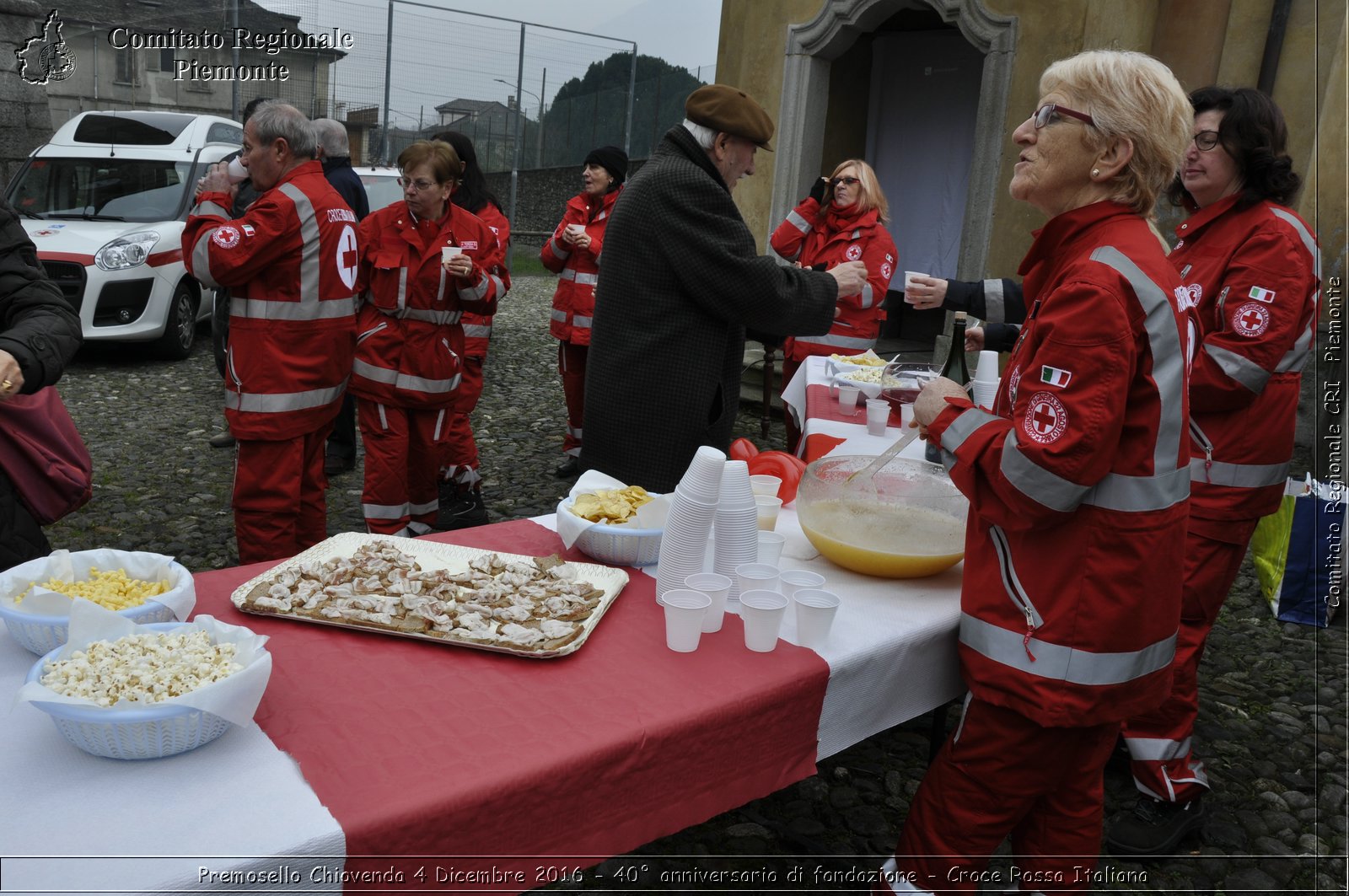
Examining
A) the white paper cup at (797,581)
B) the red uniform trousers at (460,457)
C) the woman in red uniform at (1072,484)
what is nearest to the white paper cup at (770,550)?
the white paper cup at (797,581)

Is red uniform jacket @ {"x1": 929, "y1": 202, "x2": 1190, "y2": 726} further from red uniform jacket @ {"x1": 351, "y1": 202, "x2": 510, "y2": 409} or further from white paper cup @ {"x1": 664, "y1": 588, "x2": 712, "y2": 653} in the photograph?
red uniform jacket @ {"x1": 351, "y1": 202, "x2": 510, "y2": 409}

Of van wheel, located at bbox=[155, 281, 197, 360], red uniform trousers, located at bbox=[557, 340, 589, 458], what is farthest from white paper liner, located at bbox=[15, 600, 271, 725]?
van wheel, located at bbox=[155, 281, 197, 360]

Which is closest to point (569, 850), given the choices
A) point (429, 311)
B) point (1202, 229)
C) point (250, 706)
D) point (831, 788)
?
point (250, 706)

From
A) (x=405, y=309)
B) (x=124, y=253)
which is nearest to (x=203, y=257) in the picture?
(x=405, y=309)

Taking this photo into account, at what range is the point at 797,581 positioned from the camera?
2236mm

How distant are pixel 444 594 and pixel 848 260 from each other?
466cm

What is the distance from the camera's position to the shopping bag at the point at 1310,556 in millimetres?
4922

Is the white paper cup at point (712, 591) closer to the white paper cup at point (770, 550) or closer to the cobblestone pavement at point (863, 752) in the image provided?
the white paper cup at point (770, 550)

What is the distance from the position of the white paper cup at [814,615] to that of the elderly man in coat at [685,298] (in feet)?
4.03

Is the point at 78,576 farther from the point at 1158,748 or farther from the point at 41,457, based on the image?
the point at 1158,748

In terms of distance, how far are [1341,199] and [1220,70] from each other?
154 centimetres

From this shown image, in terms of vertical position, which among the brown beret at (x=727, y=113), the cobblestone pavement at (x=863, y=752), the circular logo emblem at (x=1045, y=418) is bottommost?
the cobblestone pavement at (x=863, y=752)

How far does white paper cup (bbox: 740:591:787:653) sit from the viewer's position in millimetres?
1962

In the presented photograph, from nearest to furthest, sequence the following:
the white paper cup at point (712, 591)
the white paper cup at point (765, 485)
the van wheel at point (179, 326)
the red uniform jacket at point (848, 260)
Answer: the white paper cup at point (712, 591)
the white paper cup at point (765, 485)
the red uniform jacket at point (848, 260)
the van wheel at point (179, 326)
